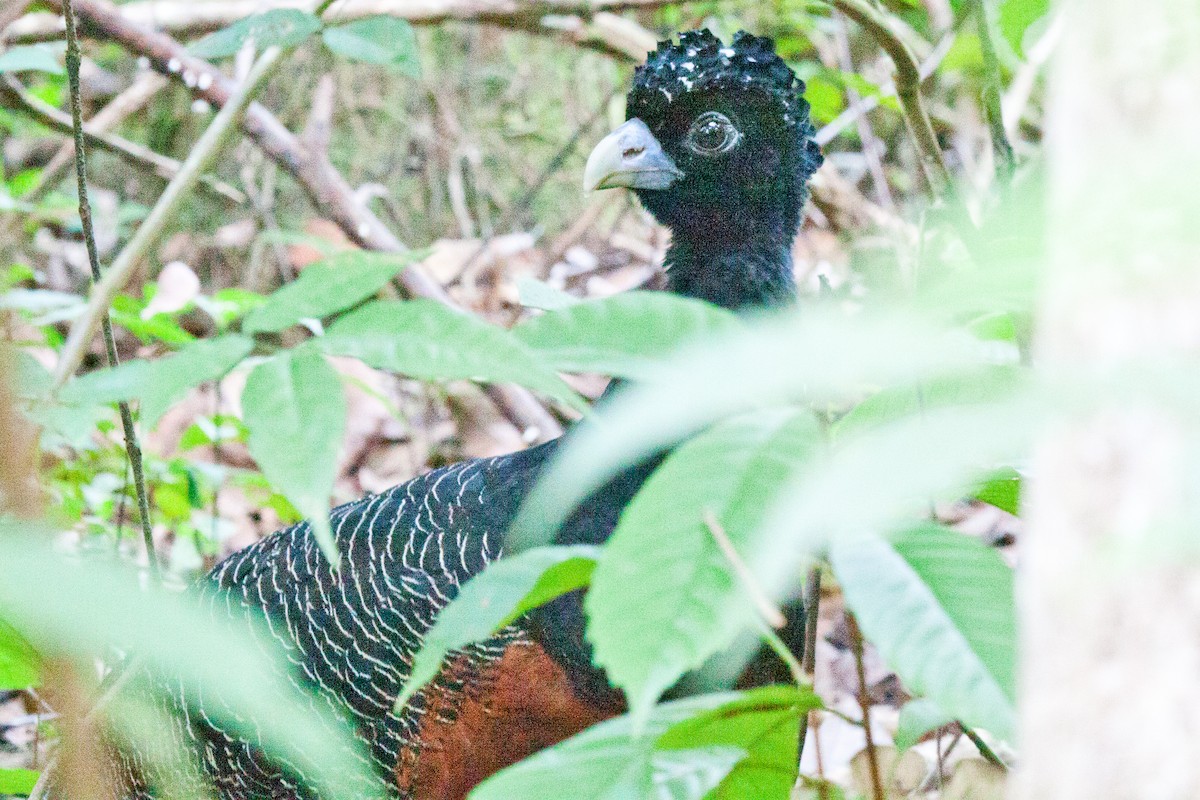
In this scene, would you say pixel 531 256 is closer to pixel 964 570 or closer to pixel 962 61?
pixel 962 61

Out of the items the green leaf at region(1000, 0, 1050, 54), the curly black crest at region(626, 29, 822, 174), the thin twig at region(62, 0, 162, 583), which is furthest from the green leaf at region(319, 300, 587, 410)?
the curly black crest at region(626, 29, 822, 174)

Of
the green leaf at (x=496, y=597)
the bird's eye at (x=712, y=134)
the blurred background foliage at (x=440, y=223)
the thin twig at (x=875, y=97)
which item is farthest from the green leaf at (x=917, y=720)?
the thin twig at (x=875, y=97)

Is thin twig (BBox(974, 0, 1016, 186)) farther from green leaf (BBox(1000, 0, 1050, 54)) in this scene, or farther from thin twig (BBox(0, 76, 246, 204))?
thin twig (BBox(0, 76, 246, 204))

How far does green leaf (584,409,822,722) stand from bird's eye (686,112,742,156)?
252 cm

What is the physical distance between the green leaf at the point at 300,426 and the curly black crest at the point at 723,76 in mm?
2434

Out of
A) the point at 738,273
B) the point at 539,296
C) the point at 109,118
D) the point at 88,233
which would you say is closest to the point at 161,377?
the point at 539,296

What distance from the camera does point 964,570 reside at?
1.17 meters

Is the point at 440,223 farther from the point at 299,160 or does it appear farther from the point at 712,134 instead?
the point at 712,134

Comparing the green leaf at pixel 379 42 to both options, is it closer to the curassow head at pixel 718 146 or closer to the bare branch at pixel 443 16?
the curassow head at pixel 718 146

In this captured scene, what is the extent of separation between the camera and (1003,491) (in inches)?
67.6

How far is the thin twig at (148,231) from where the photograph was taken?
1.67 metres

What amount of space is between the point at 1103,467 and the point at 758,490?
0.96 feet

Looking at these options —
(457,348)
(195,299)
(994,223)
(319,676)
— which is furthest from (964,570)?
(195,299)

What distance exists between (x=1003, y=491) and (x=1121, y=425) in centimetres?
94
